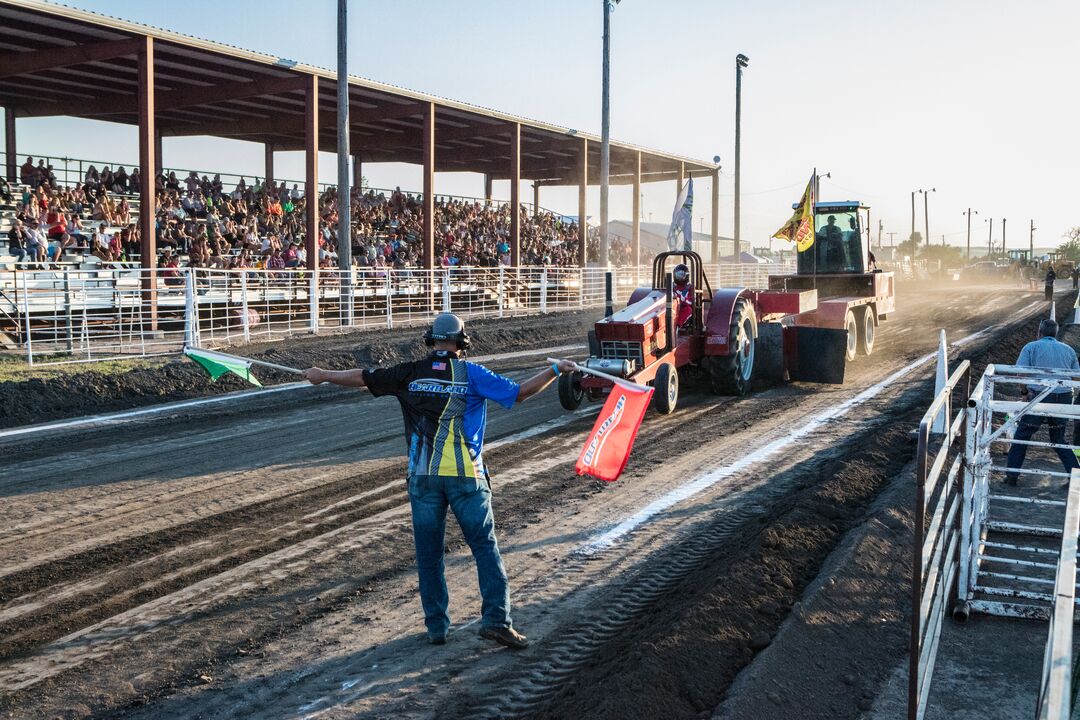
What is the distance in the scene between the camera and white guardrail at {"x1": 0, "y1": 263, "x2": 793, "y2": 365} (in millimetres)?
16078

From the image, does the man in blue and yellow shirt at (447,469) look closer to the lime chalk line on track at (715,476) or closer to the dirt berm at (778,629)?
the dirt berm at (778,629)

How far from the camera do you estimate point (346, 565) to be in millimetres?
6227

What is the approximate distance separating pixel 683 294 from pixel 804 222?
22.4 ft

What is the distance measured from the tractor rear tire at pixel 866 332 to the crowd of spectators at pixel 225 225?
40.9 ft

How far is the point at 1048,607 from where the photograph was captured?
5.70 meters

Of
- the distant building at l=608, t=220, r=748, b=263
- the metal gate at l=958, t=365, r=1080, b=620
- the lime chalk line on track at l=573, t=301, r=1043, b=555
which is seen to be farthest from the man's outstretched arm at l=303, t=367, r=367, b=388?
the distant building at l=608, t=220, r=748, b=263

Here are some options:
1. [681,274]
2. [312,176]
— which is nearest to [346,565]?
[681,274]

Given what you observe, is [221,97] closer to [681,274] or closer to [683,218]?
[683,218]

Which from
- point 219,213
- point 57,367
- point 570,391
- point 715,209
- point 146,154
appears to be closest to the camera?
point 570,391

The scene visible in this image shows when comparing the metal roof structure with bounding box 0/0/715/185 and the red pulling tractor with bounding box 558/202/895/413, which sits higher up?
the metal roof structure with bounding box 0/0/715/185

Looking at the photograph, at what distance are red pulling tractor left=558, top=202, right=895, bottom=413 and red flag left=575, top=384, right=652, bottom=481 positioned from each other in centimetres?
501

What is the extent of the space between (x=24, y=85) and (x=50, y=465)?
1847cm

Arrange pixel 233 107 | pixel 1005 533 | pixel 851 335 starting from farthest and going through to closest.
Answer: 1. pixel 233 107
2. pixel 851 335
3. pixel 1005 533

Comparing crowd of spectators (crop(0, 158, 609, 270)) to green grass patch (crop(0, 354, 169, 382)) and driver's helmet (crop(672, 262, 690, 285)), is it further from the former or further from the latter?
driver's helmet (crop(672, 262, 690, 285))
